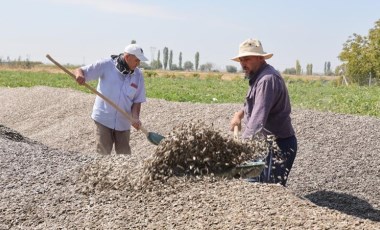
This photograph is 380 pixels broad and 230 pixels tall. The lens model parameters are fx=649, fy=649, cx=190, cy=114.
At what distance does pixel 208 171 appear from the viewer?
5.07 m

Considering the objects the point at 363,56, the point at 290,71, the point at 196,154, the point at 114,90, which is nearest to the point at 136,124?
the point at 114,90

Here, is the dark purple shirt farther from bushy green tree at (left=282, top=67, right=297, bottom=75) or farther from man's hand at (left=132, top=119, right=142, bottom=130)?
bushy green tree at (left=282, top=67, right=297, bottom=75)

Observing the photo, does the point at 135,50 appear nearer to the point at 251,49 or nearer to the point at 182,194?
the point at 251,49

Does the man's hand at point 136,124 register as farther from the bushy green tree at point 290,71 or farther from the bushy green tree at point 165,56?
the bushy green tree at point 290,71

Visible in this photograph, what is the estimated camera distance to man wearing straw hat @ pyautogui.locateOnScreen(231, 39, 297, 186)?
5.23 m

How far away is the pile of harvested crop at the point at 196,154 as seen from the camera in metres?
5.05

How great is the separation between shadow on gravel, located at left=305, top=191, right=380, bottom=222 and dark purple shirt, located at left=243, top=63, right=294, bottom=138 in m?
1.50

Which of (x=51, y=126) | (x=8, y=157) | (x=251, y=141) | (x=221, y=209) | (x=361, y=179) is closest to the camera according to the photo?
(x=221, y=209)

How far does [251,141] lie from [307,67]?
94.3m

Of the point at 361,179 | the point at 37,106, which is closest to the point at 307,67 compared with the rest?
the point at 37,106

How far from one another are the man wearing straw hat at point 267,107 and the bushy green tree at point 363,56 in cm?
3426

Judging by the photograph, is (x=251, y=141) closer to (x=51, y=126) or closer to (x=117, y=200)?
(x=117, y=200)

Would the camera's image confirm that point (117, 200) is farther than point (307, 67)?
No

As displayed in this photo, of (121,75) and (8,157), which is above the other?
(121,75)
